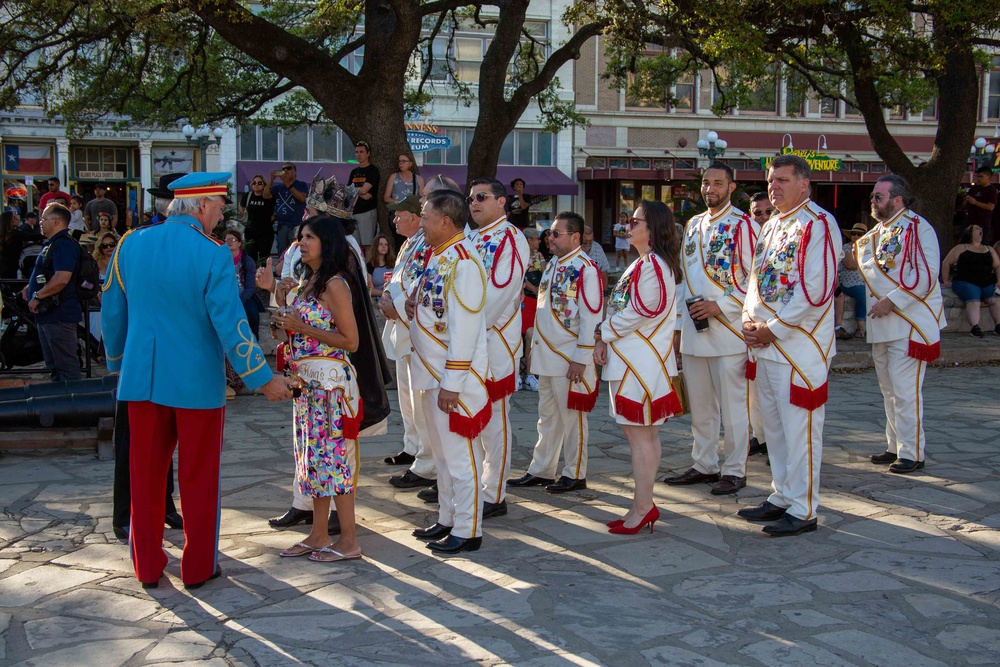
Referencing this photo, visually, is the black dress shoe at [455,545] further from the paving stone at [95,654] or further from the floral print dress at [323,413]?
the paving stone at [95,654]

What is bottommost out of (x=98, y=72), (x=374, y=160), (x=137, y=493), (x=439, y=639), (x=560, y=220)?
(x=439, y=639)

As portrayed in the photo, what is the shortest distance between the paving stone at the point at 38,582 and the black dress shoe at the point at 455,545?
5.73 ft

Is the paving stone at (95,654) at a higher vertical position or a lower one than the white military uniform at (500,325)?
lower

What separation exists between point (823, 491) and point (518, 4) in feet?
31.9

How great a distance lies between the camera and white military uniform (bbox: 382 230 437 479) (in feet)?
21.6

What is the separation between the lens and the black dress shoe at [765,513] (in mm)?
6203

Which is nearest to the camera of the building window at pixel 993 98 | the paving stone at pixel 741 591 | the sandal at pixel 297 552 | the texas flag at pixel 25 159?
the paving stone at pixel 741 591

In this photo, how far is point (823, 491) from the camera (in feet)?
22.8

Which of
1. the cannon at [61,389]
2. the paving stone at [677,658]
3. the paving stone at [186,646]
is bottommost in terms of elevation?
the paving stone at [186,646]

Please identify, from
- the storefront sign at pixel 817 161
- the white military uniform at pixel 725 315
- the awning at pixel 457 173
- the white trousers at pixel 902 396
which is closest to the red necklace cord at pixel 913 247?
the white trousers at pixel 902 396

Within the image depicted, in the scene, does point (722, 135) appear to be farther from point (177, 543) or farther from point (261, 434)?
point (177, 543)

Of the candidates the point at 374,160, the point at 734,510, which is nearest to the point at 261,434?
the point at 734,510

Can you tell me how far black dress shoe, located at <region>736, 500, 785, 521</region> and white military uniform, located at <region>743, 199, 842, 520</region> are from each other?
7 cm

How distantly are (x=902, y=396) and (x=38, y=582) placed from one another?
234 inches
